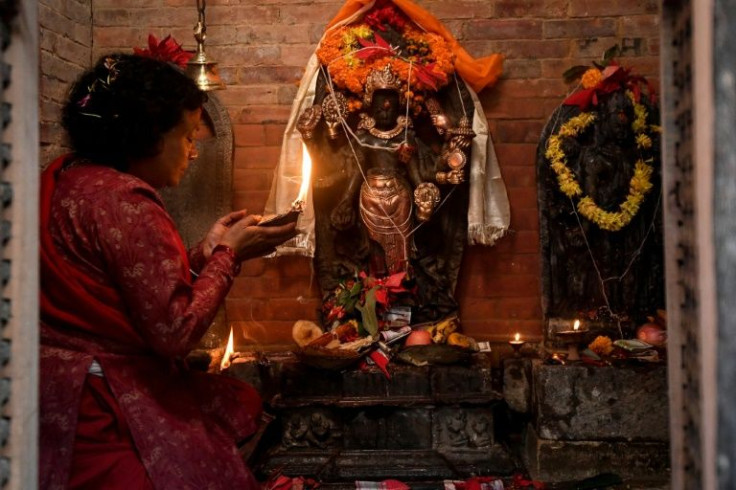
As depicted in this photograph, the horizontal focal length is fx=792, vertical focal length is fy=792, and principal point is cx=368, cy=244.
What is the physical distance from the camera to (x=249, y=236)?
8.66 feet

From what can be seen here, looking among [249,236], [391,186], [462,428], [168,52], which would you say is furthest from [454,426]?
[168,52]

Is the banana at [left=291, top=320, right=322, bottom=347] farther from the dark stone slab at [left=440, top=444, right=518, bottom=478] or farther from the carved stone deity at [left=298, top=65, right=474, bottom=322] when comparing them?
the dark stone slab at [left=440, top=444, right=518, bottom=478]

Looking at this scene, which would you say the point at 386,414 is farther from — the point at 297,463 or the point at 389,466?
the point at 297,463

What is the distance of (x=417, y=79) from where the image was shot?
13.9 ft

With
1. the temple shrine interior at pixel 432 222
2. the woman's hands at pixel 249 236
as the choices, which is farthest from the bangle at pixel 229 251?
the temple shrine interior at pixel 432 222

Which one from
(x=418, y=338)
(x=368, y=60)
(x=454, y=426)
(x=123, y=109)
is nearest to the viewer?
(x=123, y=109)

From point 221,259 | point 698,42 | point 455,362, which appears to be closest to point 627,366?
point 455,362

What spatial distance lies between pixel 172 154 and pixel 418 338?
1.99 m

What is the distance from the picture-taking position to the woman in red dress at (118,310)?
226 cm

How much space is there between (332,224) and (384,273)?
1.30ft

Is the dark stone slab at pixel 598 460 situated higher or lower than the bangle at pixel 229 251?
lower

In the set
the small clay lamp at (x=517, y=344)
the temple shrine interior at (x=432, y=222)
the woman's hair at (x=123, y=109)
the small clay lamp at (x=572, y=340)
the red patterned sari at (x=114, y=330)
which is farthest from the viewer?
the small clay lamp at (x=517, y=344)

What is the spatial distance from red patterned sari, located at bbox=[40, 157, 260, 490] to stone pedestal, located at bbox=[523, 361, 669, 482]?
6.30ft

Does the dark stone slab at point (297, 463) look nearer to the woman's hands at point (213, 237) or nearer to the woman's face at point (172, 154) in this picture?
the woman's hands at point (213, 237)
